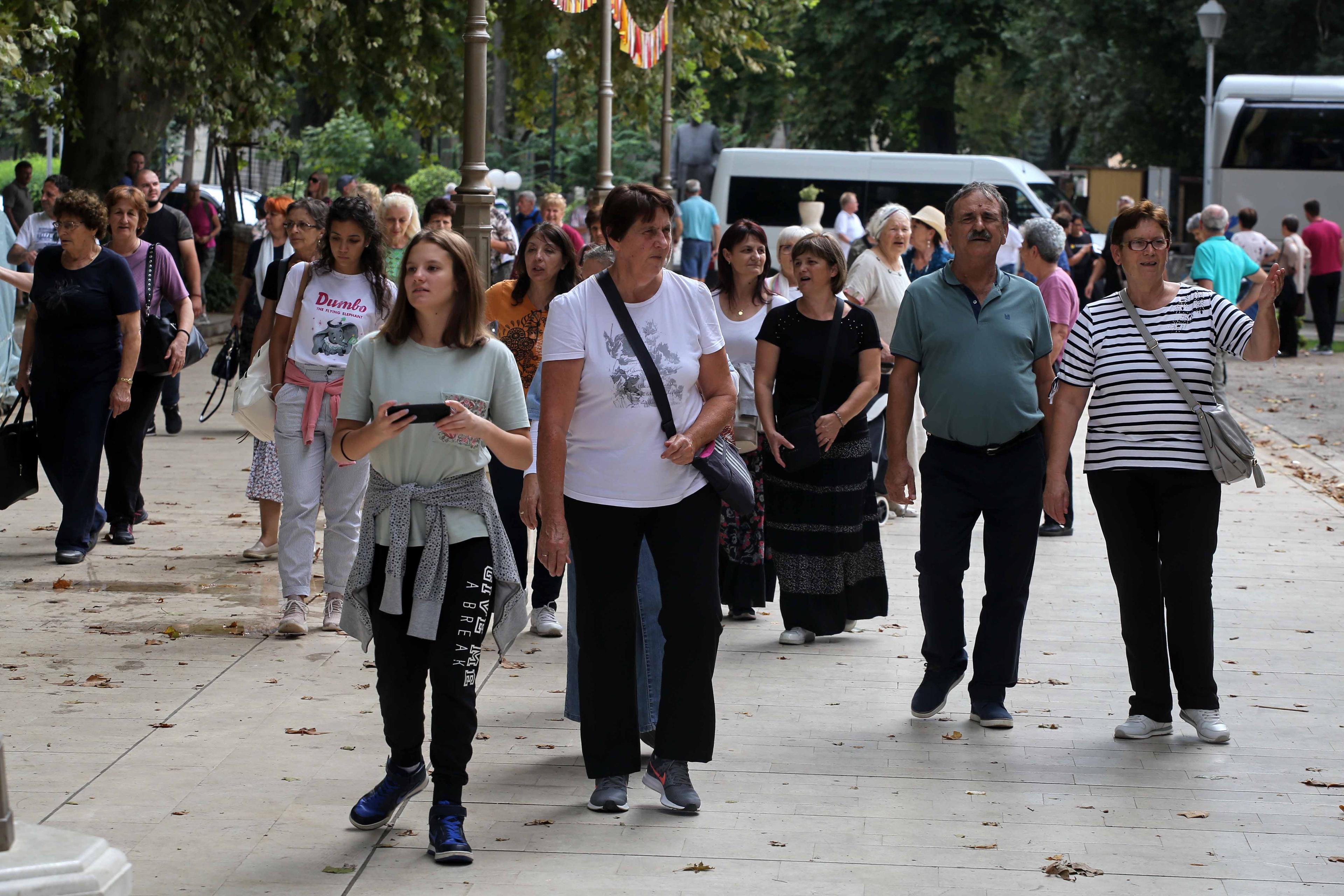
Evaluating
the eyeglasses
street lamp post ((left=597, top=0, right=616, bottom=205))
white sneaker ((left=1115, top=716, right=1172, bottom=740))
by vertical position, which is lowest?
white sneaker ((left=1115, top=716, right=1172, bottom=740))

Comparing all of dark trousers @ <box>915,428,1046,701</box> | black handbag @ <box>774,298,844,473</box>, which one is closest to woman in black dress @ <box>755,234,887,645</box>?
black handbag @ <box>774,298,844,473</box>

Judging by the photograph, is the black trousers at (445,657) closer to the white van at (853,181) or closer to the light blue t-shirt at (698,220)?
the light blue t-shirt at (698,220)

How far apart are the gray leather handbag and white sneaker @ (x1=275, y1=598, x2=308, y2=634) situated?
11.7 ft

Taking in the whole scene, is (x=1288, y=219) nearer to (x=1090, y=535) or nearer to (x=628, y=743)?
(x=1090, y=535)

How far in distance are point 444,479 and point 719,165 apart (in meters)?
26.8

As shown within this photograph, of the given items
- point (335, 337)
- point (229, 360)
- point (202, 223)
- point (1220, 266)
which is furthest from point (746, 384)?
point (202, 223)

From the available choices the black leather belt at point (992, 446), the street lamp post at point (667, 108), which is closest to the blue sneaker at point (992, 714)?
the black leather belt at point (992, 446)

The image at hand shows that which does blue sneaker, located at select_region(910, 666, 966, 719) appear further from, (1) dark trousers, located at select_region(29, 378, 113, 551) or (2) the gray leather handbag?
(1) dark trousers, located at select_region(29, 378, 113, 551)

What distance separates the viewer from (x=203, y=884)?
13.9ft

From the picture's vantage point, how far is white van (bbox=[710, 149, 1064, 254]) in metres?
28.9

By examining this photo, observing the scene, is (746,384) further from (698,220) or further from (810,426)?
(698,220)

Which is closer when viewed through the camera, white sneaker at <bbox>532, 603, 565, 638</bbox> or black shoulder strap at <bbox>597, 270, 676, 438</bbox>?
black shoulder strap at <bbox>597, 270, 676, 438</bbox>

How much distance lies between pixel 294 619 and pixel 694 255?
702 inches

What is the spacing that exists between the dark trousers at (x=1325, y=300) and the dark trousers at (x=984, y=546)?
19.4m
